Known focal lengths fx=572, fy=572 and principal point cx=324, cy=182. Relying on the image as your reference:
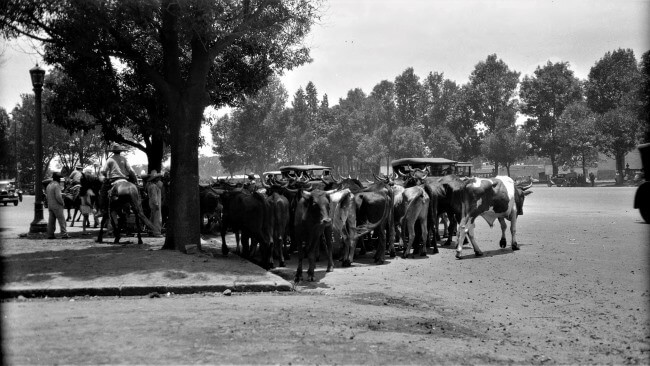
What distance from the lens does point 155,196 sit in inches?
681

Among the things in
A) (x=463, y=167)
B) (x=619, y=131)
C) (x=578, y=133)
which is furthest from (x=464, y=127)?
(x=463, y=167)

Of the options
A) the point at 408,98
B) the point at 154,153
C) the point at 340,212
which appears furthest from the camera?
the point at 408,98

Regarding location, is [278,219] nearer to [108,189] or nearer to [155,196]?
[155,196]

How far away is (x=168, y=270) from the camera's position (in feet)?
33.9

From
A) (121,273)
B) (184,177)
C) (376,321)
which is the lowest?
(376,321)

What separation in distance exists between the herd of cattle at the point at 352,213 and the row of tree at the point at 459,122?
45.7m

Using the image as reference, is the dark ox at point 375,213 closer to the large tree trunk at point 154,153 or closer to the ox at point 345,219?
the ox at point 345,219

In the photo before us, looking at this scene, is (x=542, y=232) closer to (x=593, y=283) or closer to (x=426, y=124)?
(x=593, y=283)

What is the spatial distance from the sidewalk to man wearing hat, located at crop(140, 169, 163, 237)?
425 cm

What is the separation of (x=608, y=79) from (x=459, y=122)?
65.9 ft

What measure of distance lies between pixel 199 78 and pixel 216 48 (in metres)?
0.83

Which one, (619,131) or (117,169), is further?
(619,131)

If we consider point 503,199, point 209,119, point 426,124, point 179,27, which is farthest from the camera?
point 426,124

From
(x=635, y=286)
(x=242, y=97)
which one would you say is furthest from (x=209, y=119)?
(x=635, y=286)
